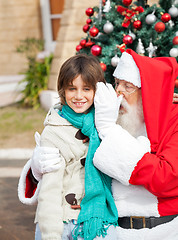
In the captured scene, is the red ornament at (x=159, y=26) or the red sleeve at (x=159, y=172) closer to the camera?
the red sleeve at (x=159, y=172)

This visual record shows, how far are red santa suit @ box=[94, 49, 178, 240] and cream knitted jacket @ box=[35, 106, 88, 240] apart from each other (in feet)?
0.49

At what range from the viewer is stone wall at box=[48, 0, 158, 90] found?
7.12 m

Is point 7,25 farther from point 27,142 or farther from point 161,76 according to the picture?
point 161,76

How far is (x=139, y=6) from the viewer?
3.57 meters

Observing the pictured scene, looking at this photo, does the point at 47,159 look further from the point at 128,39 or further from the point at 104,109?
the point at 128,39

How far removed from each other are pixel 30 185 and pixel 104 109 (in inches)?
30.4

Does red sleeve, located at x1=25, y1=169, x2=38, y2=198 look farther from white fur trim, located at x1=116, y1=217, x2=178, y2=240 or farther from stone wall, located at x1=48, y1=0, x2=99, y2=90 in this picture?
stone wall, located at x1=48, y1=0, x2=99, y2=90

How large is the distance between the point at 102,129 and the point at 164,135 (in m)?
0.36

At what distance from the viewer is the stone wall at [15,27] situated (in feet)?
33.2

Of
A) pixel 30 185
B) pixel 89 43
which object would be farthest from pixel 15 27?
pixel 30 185

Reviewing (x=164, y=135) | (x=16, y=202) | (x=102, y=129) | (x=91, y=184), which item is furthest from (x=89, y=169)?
(x=16, y=202)

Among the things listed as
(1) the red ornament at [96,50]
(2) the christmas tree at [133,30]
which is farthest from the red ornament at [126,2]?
(1) the red ornament at [96,50]

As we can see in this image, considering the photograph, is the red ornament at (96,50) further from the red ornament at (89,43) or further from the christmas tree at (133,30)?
the red ornament at (89,43)

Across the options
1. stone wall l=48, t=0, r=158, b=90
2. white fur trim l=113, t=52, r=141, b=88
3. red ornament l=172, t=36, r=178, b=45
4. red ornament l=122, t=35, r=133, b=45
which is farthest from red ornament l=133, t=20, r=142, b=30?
stone wall l=48, t=0, r=158, b=90
